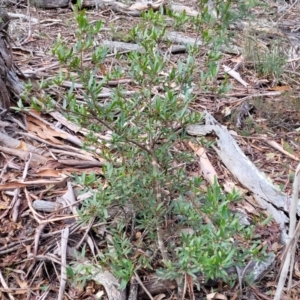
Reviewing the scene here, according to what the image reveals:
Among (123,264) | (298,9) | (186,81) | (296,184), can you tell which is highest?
(186,81)

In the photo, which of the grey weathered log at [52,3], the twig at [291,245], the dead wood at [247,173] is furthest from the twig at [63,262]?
the grey weathered log at [52,3]

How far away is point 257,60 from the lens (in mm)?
4691

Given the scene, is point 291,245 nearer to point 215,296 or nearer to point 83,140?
point 215,296

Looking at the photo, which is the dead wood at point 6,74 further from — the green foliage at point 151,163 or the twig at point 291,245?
the twig at point 291,245

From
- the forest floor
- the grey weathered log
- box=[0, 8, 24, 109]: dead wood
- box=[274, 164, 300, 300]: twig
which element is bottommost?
the grey weathered log

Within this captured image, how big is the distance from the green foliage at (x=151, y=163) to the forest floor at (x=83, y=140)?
13cm

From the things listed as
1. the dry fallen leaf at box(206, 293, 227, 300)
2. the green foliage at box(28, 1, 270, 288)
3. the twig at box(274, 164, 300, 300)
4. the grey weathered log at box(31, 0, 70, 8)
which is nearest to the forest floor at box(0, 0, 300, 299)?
the dry fallen leaf at box(206, 293, 227, 300)

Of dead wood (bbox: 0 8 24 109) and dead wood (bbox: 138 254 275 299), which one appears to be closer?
dead wood (bbox: 138 254 275 299)

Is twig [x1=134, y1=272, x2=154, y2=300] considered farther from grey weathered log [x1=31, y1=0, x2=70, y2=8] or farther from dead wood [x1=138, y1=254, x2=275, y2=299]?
grey weathered log [x1=31, y1=0, x2=70, y2=8]

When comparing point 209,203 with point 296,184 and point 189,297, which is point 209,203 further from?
point 189,297

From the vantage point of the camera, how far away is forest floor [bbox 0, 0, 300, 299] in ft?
8.19

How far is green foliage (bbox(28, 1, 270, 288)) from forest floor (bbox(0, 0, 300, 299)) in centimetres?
13

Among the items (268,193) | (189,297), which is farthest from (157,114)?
(268,193)

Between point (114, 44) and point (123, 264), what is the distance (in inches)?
119
